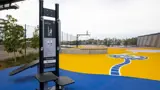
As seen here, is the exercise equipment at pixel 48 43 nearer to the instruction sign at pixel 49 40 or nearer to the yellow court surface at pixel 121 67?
the instruction sign at pixel 49 40

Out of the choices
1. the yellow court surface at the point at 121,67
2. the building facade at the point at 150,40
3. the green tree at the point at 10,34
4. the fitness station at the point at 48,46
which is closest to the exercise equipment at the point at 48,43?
the fitness station at the point at 48,46

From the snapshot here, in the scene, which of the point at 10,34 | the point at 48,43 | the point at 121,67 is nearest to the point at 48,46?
the point at 48,43

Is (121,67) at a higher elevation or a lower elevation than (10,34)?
lower

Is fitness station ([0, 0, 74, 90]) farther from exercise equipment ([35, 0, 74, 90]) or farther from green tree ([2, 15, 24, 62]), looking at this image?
green tree ([2, 15, 24, 62])

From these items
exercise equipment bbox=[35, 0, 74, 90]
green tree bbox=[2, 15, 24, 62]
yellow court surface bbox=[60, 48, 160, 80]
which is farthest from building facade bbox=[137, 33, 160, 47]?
exercise equipment bbox=[35, 0, 74, 90]

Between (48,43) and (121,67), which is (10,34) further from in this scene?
(121,67)

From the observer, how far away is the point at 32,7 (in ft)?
51.5

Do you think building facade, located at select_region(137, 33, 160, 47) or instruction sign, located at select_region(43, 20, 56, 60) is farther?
building facade, located at select_region(137, 33, 160, 47)

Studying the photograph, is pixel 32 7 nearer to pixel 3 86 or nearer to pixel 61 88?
pixel 3 86

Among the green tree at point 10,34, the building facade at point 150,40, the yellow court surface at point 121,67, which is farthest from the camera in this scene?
the building facade at point 150,40

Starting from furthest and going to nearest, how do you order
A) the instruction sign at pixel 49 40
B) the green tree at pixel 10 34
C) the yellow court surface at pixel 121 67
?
the green tree at pixel 10 34, the yellow court surface at pixel 121 67, the instruction sign at pixel 49 40

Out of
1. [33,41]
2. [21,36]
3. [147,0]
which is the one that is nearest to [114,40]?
[147,0]

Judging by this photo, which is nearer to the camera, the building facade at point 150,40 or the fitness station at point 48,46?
the fitness station at point 48,46

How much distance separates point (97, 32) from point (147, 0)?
22.2 meters
